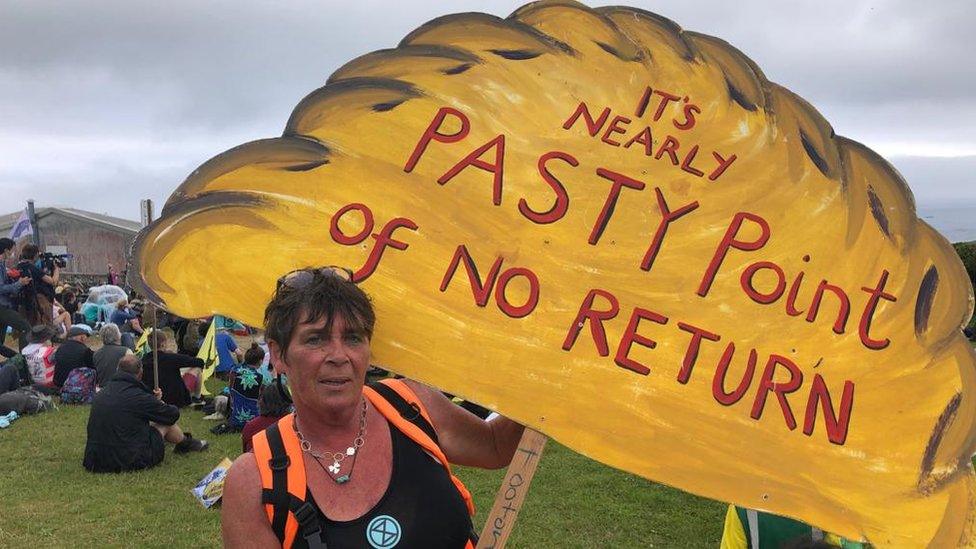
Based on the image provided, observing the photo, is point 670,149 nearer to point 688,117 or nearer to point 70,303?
point 688,117

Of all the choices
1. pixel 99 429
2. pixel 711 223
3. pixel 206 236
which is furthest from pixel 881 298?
pixel 99 429

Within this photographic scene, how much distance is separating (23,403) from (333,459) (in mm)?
8304

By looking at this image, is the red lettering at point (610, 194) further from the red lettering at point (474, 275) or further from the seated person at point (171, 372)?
the seated person at point (171, 372)

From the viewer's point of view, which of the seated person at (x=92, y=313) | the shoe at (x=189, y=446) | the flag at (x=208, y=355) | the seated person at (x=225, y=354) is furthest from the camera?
the seated person at (x=92, y=313)

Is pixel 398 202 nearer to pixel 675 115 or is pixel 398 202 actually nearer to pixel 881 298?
pixel 675 115

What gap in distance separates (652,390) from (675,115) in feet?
2.49

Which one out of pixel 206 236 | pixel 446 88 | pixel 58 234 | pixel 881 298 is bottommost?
pixel 58 234

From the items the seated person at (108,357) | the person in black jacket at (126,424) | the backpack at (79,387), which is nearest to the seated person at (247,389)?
the person in black jacket at (126,424)

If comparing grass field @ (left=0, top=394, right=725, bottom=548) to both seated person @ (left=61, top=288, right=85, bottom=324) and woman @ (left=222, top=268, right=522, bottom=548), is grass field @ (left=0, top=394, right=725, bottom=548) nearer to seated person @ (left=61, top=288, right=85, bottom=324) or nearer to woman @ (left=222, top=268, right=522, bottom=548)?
woman @ (left=222, top=268, right=522, bottom=548)

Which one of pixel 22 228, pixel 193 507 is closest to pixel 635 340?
pixel 193 507

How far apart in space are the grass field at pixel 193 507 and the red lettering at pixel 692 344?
314 cm

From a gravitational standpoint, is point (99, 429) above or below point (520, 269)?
below

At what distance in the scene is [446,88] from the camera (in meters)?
1.96

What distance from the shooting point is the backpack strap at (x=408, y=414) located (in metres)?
1.70
